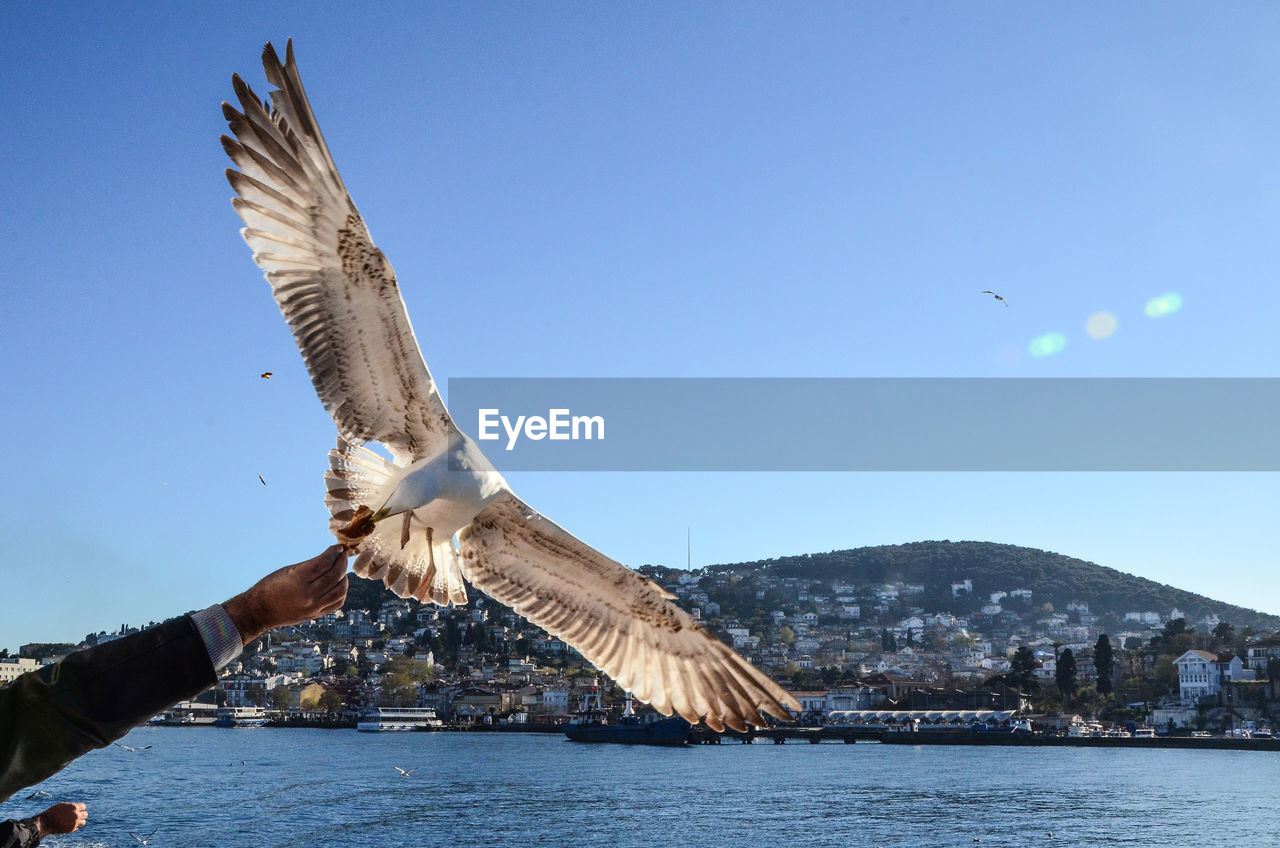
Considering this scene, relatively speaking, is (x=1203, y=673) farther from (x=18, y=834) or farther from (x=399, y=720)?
(x=18, y=834)

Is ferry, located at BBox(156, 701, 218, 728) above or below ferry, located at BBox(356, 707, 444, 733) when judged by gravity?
below

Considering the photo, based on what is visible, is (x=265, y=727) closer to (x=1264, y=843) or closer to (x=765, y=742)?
(x=765, y=742)

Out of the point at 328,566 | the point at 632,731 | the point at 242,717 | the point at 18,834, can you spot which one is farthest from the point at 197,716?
the point at 328,566

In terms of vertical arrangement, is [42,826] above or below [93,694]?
below

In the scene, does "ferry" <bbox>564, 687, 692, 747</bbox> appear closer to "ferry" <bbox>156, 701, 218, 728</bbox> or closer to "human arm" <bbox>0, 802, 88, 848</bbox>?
"ferry" <bbox>156, 701, 218, 728</bbox>

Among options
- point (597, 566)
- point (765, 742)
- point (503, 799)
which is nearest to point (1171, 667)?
point (765, 742)

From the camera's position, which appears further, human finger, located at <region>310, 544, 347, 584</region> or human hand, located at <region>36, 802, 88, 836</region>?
human hand, located at <region>36, 802, 88, 836</region>

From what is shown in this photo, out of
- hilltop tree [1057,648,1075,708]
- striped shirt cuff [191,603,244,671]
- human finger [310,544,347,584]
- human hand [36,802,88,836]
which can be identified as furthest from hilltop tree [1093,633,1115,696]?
striped shirt cuff [191,603,244,671]

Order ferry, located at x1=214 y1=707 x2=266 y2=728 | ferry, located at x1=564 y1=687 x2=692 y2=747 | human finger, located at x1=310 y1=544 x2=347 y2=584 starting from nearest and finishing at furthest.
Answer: human finger, located at x1=310 y1=544 x2=347 y2=584 < ferry, located at x1=564 y1=687 x2=692 y2=747 < ferry, located at x1=214 y1=707 x2=266 y2=728
